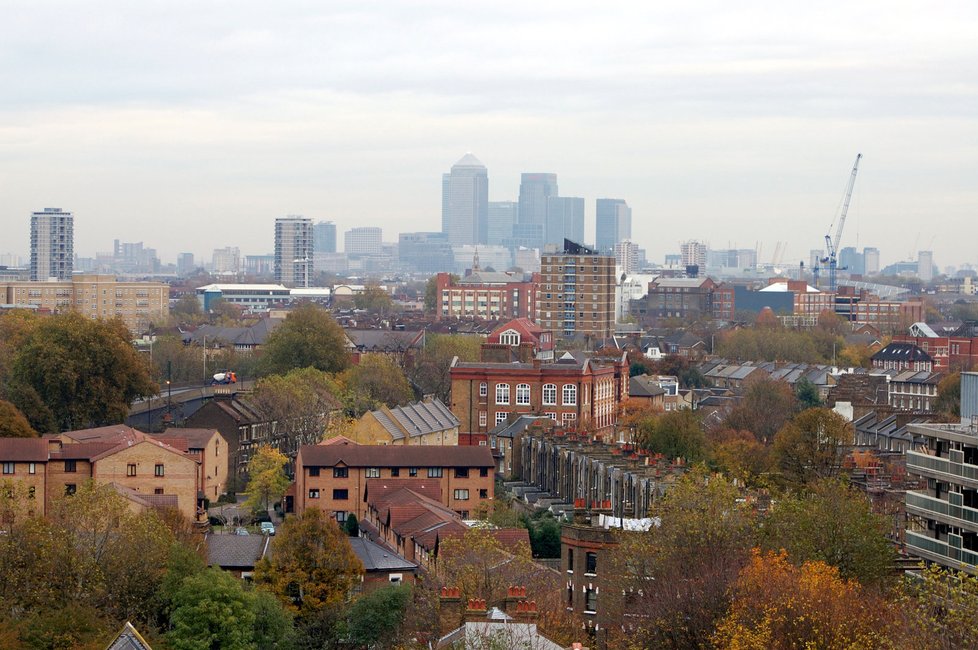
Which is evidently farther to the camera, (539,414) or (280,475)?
(539,414)

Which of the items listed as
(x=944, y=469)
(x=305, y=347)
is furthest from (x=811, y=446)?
(x=305, y=347)

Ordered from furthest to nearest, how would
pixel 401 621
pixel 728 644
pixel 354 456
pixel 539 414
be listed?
pixel 539 414, pixel 354 456, pixel 401 621, pixel 728 644

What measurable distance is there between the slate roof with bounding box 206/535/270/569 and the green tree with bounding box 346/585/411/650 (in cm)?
690

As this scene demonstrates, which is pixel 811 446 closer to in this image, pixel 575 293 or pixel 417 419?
pixel 417 419

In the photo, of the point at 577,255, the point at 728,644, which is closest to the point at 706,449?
the point at 728,644

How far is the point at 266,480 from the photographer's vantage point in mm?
77062

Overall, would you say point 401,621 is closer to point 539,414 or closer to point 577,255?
point 539,414

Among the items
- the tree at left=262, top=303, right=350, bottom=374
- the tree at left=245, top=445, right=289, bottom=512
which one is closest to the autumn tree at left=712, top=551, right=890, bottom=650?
the tree at left=245, top=445, right=289, bottom=512

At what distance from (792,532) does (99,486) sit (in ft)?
77.2

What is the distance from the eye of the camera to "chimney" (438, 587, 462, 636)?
41.4 m

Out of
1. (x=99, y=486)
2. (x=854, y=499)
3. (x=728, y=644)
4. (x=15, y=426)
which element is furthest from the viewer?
(x=15, y=426)

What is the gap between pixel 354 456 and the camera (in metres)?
73.9

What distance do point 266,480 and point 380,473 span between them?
5820mm

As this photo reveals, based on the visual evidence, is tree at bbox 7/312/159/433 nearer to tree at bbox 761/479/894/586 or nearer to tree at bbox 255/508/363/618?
tree at bbox 255/508/363/618
